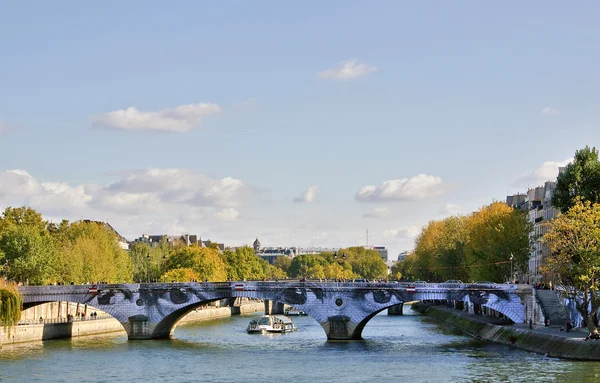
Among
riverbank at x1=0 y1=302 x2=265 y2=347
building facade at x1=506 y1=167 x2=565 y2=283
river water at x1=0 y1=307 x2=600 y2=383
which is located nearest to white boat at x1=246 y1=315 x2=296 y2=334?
river water at x1=0 y1=307 x2=600 y2=383

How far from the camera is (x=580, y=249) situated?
8100 cm

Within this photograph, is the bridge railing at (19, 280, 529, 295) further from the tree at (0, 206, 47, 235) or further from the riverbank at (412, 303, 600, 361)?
the tree at (0, 206, 47, 235)

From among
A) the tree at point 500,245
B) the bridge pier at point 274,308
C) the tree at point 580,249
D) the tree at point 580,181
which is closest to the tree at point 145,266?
the bridge pier at point 274,308

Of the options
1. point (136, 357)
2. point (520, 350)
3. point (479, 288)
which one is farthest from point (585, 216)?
point (136, 357)

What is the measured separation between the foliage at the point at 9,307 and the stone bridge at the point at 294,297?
10003mm

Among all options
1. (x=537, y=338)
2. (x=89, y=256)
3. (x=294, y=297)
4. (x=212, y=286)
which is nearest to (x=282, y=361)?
(x=294, y=297)

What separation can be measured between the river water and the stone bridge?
220 cm

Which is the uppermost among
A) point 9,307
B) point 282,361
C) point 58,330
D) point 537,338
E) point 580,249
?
point 580,249

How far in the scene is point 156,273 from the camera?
18112cm

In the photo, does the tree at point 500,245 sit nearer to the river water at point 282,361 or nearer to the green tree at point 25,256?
the river water at point 282,361

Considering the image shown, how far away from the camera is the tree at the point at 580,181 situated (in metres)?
99.3

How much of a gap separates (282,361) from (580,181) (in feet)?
110

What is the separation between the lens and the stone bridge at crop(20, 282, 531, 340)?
3866 inches

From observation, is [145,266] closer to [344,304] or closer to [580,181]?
[344,304]
